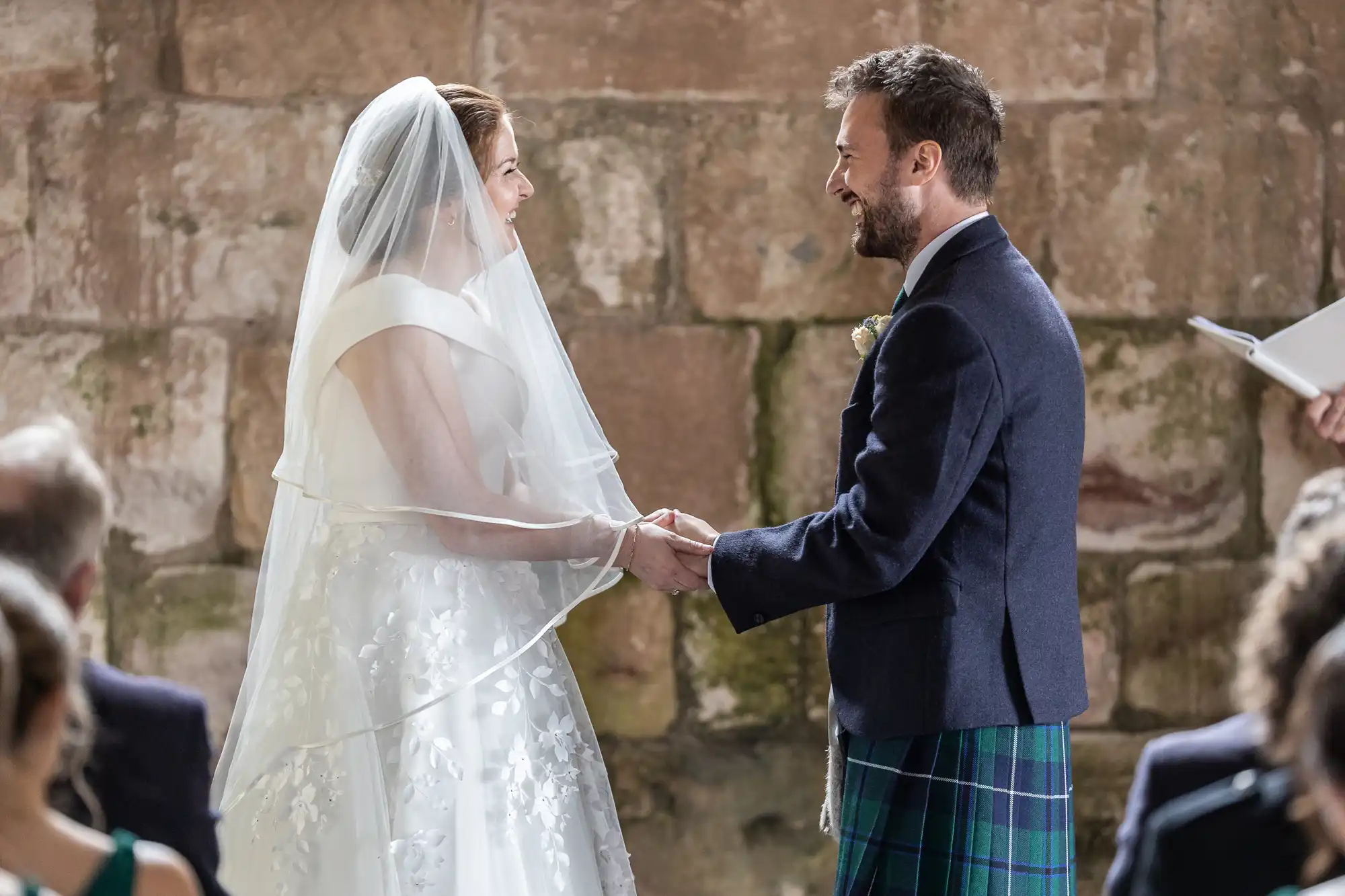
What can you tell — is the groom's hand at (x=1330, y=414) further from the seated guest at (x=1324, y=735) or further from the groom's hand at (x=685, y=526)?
the seated guest at (x=1324, y=735)

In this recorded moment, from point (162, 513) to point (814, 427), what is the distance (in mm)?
1483

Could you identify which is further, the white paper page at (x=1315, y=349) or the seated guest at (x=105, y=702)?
the white paper page at (x=1315, y=349)

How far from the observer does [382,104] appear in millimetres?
2293

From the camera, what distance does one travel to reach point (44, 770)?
1110 mm

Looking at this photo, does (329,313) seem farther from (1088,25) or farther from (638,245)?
(1088,25)

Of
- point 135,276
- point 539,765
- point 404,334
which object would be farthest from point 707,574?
point 135,276

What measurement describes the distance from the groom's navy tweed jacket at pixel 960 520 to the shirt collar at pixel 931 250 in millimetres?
19

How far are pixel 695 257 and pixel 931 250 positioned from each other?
105cm

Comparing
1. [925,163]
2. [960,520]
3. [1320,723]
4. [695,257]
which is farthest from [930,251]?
[1320,723]

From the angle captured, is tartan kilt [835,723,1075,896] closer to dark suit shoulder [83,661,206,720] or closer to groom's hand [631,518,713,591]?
groom's hand [631,518,713,591]

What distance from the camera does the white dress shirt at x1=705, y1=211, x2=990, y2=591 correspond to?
211 centimetres

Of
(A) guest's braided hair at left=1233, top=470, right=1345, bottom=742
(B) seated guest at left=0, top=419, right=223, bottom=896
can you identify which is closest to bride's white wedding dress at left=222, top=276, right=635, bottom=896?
(B) seated guest at left=0, top=419, right=223, bottom=896

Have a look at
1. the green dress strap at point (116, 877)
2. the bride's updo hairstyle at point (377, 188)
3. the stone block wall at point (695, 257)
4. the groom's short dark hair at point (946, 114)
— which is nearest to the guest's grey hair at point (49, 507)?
the green dress strap at point (116, 877)

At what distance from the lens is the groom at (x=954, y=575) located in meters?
1.98
